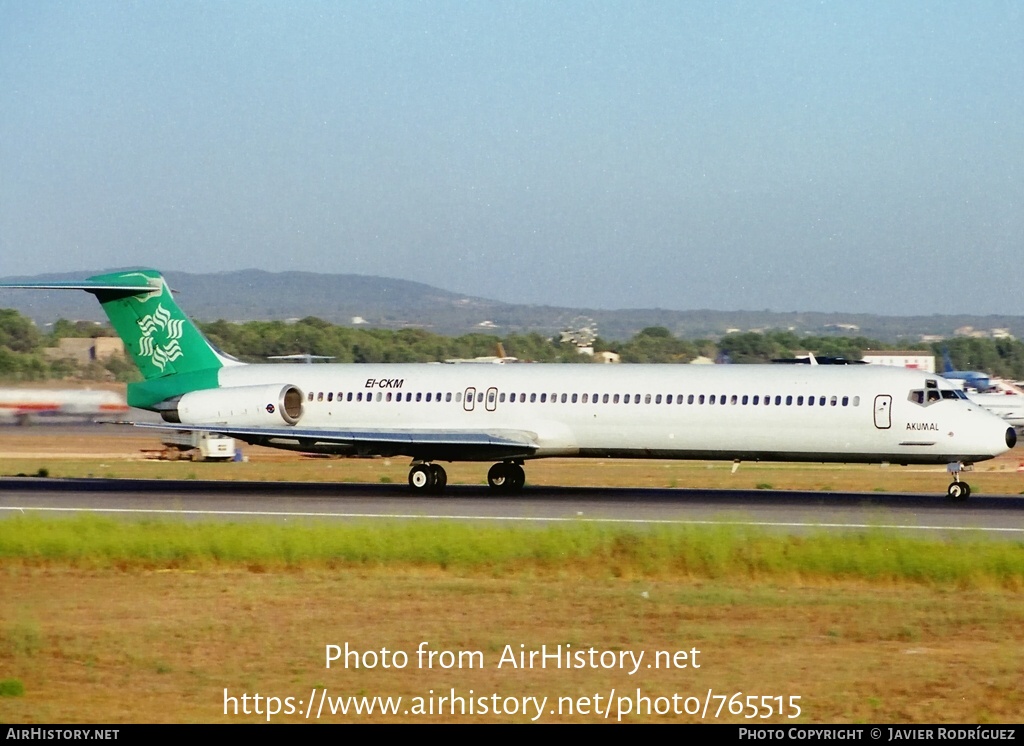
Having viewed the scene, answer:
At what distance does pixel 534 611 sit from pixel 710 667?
10.9 feet

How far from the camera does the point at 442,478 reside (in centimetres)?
3294

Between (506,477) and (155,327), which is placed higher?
(155,327)

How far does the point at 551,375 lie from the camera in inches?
1320

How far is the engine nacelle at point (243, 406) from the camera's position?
34281mm

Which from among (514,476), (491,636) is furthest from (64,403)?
(491,636)

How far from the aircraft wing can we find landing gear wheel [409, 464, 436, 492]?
1.04 ft

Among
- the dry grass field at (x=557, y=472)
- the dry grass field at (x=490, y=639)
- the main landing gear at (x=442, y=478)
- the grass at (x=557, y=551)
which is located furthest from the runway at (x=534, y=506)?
the dry grass field at (x=490, y=639)

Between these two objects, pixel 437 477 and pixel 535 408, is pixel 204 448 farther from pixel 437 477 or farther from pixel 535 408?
pixel 535 408

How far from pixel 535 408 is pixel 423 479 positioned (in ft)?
9.84

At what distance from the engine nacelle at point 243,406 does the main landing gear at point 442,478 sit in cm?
371

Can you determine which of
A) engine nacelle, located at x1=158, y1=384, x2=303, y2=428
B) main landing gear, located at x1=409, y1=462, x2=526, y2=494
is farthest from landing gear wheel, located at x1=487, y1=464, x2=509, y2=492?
engine nacelle, located at x1=158, y1=384, x2=303, y2=428

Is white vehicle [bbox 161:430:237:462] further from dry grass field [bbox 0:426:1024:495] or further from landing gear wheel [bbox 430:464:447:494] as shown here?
landing gear wheel [bbox 430:464:447:494]

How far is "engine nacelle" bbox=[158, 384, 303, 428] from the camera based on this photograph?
34.3 metres
